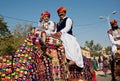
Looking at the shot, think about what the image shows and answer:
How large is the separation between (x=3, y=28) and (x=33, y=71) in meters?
49.9

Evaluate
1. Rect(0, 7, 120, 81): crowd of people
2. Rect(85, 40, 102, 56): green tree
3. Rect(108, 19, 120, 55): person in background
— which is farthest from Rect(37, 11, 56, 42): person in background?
Rect(85, 40, 102, 56): green tree

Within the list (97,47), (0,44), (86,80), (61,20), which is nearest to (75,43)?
(61,20)

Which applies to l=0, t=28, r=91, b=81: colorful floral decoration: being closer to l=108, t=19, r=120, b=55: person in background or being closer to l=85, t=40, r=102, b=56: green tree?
l=108, t=19, r=120, b=55: person in background

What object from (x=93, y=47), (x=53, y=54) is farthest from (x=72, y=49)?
(x=93, y=47)

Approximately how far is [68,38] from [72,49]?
298 mm

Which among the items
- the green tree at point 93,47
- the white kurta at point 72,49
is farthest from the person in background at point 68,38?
the green tree at point 93,47

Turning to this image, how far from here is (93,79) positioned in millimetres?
6883

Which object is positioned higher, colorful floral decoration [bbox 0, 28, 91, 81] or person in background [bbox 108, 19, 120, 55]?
person in background [bbox 108, 19, 120, 55]

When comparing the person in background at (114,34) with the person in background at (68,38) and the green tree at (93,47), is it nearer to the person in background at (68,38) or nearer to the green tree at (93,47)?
the person in background at (68,38)

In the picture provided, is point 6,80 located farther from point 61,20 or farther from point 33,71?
point 61,20

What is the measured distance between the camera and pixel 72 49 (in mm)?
5812

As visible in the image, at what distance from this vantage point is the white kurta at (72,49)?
5.76 meters

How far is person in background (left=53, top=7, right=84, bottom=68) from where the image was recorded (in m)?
5.77

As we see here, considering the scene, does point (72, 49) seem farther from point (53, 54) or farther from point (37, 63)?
point (37, 63)
